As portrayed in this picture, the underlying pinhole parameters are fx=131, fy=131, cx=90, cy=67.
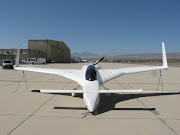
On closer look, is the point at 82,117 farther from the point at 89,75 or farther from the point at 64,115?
the point at 89,75

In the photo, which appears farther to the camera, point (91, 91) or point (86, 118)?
point (91, 91)

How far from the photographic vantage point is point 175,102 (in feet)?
23.6

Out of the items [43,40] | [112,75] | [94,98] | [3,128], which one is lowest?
[3,128]

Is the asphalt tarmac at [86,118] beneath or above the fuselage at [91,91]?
beneath

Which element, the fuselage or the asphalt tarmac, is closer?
the asphalt tarmac

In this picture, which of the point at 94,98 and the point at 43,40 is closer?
the point at 94,98

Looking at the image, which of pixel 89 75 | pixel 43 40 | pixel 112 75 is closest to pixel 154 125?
pixel 89 75

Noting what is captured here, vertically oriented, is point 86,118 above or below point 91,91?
below

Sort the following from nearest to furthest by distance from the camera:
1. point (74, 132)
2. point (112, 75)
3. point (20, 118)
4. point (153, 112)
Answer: point (74, 132) → point (20, 118) → point (153, 112) → point (112, 75)

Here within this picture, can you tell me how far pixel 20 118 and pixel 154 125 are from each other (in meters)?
5.02

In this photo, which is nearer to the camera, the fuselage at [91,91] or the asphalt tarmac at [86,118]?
the asphalt tarmac at [86,118]

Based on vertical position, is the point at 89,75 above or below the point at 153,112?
above

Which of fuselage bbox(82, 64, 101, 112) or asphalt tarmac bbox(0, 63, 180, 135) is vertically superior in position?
fuselage bbox(82, 64, 101, 112)

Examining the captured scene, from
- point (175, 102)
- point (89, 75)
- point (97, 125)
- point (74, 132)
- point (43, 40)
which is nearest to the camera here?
point (74, 132)
